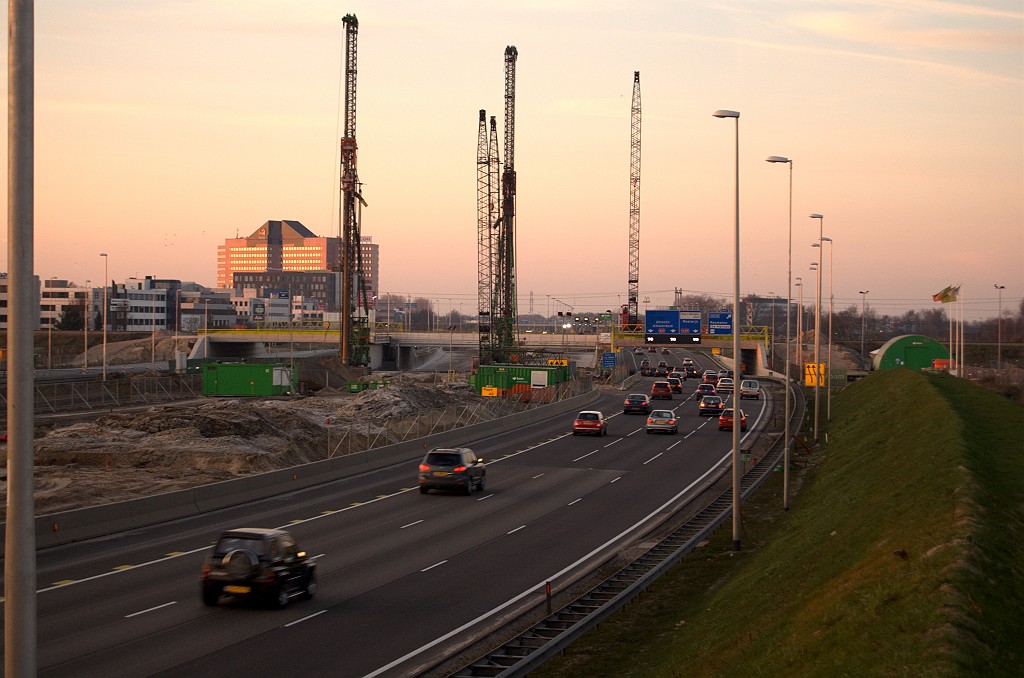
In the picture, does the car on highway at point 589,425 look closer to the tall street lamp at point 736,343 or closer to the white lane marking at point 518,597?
the white lane marking at point 518,597

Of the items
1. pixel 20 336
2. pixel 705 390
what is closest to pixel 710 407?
pixel 705 390

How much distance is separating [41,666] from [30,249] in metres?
10.7

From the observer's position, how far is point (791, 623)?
14.4 meters

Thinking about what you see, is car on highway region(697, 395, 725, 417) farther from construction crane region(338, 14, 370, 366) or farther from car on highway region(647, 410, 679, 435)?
construction crane region(338, 14, 370, 366)

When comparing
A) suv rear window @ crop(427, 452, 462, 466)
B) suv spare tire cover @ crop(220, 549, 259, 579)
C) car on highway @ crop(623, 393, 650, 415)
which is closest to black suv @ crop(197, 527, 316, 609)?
suv spare tire cover @ crop(220, 549, 259, 579)

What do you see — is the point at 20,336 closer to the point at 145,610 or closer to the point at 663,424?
the point at 145,610

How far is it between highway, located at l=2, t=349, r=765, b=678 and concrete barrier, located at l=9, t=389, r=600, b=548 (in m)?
0.63

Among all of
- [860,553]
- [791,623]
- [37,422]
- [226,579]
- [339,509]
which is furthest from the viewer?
[37,422]

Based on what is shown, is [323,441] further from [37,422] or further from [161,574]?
[161,574]

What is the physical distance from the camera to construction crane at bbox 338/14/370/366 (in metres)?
107

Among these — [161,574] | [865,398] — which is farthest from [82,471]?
[865,398]

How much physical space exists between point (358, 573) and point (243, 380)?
59.7 m

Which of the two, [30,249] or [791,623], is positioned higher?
[30,249]

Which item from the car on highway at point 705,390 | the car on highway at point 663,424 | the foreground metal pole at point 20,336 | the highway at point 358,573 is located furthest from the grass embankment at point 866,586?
the car on highway at point 705,390
